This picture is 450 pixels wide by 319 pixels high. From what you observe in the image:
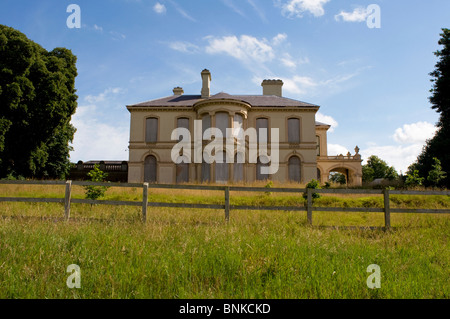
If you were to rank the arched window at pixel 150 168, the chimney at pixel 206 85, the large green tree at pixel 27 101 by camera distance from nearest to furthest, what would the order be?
the large green tree at pixel 27 101, the arched window at pixel 150 168, the chimney at pixel 206 85

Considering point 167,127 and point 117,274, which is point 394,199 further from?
point 167,127

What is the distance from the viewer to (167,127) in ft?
82.6

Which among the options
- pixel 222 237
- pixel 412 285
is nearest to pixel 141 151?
pixel 222 237

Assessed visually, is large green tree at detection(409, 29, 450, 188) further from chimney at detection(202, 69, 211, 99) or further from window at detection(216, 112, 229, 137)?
chimney at detection(202, 69, 211, 99)

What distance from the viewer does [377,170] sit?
62.2 metres

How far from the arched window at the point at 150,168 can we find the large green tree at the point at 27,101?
24.1 feet

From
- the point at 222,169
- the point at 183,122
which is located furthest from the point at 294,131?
the point at 183,122

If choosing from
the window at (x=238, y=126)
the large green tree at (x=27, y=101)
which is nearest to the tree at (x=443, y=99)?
the window at (x=238, y=126)

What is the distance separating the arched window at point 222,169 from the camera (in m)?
22.2

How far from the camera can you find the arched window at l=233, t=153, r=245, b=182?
22945 millimetres

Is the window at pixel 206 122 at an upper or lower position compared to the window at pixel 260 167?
upper

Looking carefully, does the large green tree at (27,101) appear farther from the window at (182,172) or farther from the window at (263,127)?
the window at (263,127)

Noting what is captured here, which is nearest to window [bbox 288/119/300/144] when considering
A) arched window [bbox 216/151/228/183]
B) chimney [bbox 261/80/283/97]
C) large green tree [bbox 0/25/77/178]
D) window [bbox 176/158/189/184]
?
chimney [bbox 261/80/283/97]

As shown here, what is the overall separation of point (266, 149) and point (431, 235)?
18923 millimetres
